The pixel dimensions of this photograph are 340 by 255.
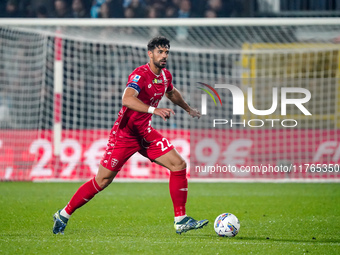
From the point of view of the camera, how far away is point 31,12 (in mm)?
17203

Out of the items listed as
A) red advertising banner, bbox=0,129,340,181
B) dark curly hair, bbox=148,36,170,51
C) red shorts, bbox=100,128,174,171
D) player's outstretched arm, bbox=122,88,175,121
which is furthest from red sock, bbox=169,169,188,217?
red advertising banner, bbox=0,129,340,181

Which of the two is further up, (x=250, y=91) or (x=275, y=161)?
(x=250, y=91)

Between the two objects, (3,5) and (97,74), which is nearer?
(97,74)

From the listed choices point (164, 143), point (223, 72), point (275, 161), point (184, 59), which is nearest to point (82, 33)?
point (184, 59)

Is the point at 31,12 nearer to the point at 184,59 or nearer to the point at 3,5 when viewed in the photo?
the point at 3,5

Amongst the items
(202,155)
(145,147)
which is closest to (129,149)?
(145,147)

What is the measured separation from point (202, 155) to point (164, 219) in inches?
225

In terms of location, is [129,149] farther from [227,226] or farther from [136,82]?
[227,226]

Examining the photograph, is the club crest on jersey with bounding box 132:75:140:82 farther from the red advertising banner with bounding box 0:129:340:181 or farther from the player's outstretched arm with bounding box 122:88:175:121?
the red advertising banner with bounding box 0:129:340:181

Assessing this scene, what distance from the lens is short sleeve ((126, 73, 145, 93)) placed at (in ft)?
21.2

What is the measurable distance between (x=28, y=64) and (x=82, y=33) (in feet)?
4.91

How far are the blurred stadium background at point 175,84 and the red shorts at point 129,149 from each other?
18.6ft

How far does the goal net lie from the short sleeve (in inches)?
227

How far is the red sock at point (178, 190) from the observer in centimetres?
675
